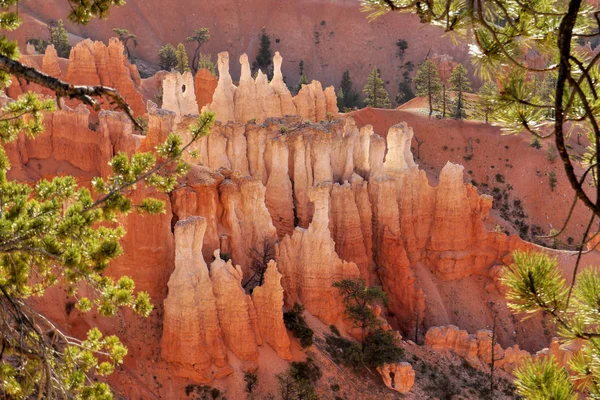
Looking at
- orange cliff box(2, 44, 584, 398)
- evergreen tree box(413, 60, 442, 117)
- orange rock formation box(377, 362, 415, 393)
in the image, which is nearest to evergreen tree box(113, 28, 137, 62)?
evergreen tree box(413, 60, 442, 117)

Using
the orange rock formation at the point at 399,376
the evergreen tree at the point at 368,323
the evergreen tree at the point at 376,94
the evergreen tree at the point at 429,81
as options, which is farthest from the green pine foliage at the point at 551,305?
the evergreen tree at the point at 376,94

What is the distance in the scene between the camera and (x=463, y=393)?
89.5 feet

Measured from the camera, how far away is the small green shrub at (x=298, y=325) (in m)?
24.6

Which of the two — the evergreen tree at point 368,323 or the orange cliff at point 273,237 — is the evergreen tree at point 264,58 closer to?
the orange cliff at point 273,237

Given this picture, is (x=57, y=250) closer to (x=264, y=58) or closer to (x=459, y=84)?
(x=459, y=84)

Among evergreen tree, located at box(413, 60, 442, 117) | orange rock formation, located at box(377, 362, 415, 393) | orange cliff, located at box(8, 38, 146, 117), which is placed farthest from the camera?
evergreen tree, located at box(413, 60, 442, 117)

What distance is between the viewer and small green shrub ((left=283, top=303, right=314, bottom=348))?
2459 cm

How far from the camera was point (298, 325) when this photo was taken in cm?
2497

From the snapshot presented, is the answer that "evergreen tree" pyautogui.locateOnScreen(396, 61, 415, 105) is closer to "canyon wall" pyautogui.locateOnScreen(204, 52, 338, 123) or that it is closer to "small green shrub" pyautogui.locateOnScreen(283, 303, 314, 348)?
"canyon wall" pyautogui.locateOnScreen(204, 52, 338, 123)

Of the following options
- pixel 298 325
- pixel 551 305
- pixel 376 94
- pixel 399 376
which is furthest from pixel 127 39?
pixel 551 305

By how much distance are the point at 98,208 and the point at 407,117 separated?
1789 inches

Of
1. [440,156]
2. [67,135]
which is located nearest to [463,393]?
[67,135]

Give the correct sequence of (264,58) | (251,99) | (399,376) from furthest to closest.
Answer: (264,58) → (251,99) → (399,376)

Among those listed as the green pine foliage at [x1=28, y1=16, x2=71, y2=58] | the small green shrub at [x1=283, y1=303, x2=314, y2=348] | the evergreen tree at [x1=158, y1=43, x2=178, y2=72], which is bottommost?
the small green shrub at [x1=283, y1=303, x2=314, y2=348]
